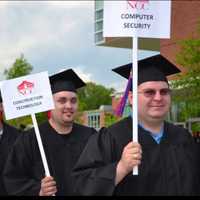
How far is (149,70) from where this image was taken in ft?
16.0

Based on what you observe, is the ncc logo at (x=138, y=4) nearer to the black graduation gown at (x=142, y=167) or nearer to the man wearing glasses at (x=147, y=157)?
the man wearing glasses at (x=147, y=157)

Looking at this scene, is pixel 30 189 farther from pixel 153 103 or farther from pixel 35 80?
pixel 153 103

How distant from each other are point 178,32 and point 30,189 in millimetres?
36561

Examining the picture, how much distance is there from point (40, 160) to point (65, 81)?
116 centimetres

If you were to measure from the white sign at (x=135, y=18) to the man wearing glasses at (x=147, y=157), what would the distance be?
1.60 ft

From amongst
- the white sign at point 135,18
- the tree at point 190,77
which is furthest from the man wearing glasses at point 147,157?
the tree at point 190,77

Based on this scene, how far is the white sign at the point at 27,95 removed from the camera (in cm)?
516

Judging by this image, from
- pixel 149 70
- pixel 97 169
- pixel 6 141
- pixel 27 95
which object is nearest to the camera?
pixel 97 169

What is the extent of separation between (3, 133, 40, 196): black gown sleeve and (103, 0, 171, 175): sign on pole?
1.75m

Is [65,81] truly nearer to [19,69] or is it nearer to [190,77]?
[190,77]

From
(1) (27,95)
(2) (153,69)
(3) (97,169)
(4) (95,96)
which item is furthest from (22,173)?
(4) (95,96)

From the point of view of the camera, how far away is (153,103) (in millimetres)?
4438

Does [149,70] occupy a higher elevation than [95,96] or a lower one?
higher

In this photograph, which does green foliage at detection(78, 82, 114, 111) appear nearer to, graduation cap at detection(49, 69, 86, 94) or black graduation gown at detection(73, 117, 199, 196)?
graduation cap at detection(49, 69, 86, 94)
